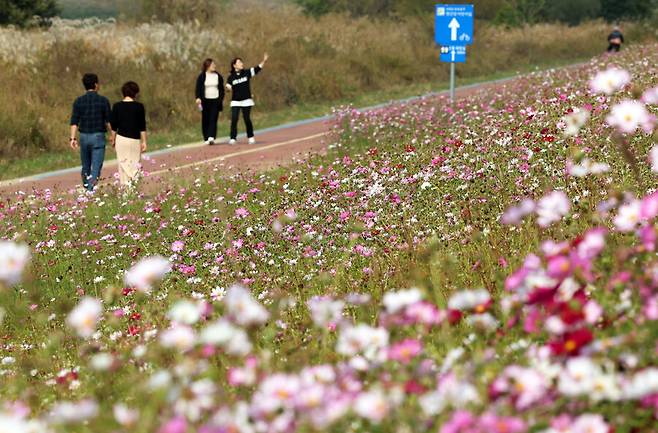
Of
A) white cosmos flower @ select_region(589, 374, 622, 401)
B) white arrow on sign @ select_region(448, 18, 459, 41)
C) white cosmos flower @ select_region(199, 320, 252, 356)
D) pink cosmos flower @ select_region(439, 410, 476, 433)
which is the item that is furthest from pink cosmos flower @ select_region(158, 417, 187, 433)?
white arrow on sign @ select_region(448, 18, 459, 41)

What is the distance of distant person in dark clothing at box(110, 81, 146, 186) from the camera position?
13258mm

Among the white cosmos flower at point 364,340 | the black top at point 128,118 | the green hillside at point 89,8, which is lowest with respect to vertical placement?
the green hillside at point 89,8

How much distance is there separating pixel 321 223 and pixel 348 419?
4.85 meters

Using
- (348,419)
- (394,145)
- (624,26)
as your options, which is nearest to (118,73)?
(394,145)

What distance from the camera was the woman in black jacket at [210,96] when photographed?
19.1 m

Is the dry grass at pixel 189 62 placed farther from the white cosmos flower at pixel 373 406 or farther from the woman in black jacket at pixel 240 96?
the white cosmos flower at pixel 373 406

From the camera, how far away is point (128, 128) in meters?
13.3

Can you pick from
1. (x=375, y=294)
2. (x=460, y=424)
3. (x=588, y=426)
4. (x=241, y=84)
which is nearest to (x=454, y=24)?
(x=241, y=84)

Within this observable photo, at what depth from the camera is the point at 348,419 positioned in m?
3.06

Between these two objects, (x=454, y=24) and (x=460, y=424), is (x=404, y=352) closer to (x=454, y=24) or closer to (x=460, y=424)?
(x=460, y=424)

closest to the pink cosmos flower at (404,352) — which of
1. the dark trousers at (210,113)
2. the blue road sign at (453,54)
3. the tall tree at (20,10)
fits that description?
the dark trousers at (210,113)

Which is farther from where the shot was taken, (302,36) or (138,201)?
(302,36)

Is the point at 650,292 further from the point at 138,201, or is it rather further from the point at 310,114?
the point at 310,114

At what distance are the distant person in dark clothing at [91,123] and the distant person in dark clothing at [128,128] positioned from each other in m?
0.19
